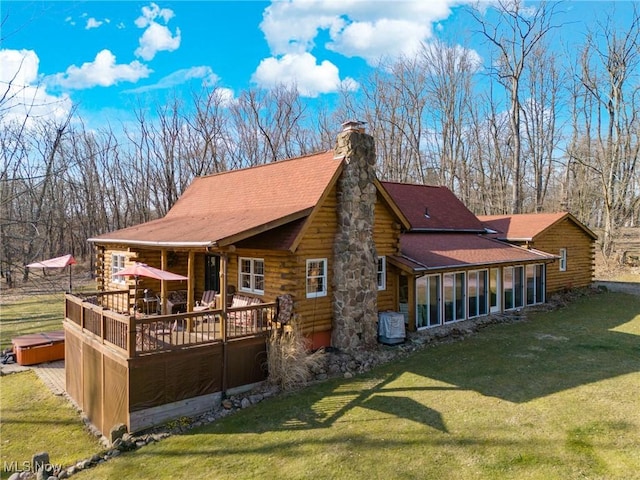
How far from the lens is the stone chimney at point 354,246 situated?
39.7 ft

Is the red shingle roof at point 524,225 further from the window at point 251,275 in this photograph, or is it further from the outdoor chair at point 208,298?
the outdoor chair at point 208,298

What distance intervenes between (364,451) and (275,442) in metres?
1.68

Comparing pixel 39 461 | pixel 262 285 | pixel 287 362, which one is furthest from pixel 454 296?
pixel 39 461

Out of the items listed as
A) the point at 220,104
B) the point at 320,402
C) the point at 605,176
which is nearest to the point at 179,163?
the point at 220,104

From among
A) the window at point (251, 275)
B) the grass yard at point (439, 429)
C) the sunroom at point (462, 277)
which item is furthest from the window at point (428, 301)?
the window at point (251, 275)

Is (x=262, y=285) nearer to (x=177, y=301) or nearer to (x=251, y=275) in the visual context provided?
(x=251, y=275)

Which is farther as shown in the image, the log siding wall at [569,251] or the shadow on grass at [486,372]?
the log siding wall at [569,251]

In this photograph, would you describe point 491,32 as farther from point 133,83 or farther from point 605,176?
point 133,83

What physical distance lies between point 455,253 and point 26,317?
19904 mm

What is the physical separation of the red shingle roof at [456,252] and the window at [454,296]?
2.18 feet

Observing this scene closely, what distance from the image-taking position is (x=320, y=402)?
9.23m

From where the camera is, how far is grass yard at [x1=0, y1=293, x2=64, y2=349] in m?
17.2

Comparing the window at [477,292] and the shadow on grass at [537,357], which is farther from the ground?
the window at [477,292]

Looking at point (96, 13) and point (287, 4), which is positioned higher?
point (287, 4)
